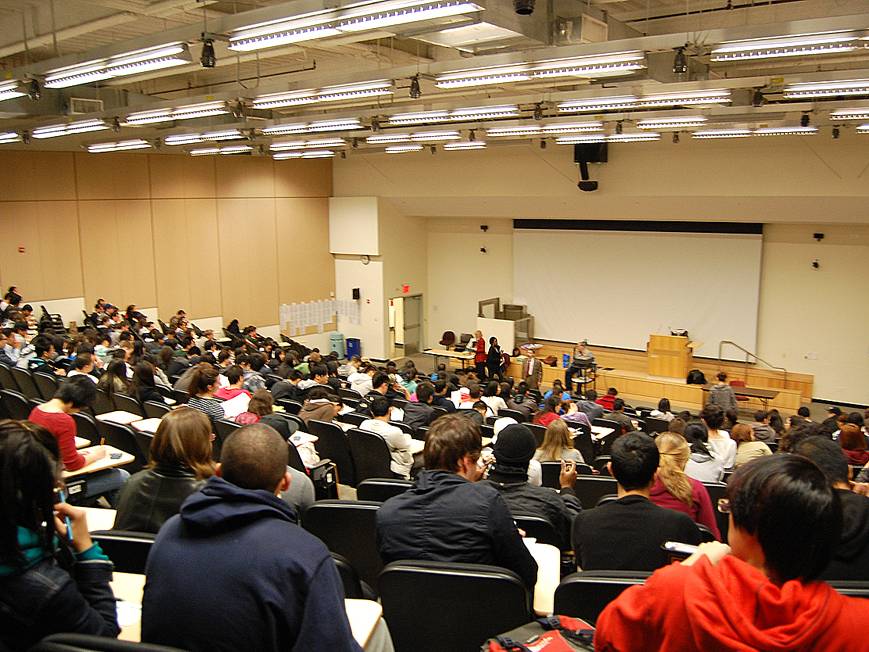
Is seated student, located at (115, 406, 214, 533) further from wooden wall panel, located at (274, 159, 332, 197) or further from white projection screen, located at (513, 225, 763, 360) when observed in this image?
wooden wall panel, located at (274, 159, 332, 197)

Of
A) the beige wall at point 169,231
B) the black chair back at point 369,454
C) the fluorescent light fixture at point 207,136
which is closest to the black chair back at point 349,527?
the black chair back at point 369,454

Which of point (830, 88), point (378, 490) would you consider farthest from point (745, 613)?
point (830, 88)

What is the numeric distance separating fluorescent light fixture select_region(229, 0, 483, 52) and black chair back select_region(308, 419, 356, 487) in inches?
121

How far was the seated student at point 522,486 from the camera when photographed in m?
3.52

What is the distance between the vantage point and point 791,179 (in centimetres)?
1188

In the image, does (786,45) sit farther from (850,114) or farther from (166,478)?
(166,478)

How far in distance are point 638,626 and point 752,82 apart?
23.1 ft

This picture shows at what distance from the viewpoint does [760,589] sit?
141 centimetres

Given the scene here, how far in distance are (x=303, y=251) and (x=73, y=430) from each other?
43.8 ft

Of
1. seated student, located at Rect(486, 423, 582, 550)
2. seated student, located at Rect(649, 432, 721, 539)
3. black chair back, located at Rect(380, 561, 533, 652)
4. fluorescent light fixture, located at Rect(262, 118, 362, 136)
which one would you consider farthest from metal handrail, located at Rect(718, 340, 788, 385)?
black chair back, located at Rect(380, 561, 533, 652)

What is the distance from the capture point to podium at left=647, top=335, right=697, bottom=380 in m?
13.8

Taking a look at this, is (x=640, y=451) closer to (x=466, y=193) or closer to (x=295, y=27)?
(x=295, y=27)

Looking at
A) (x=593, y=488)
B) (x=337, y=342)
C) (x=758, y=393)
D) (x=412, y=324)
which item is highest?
(x=593, y=488)

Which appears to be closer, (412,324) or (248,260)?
(248,260)
